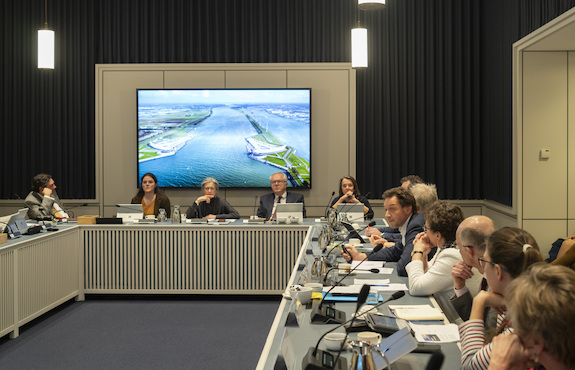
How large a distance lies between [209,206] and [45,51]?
2347 millimetres

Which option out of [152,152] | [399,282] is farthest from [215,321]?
[152,152]

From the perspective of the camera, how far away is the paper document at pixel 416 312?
8.86ft

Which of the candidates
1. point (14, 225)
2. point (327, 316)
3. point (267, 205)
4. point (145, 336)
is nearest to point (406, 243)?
point (327, 316)

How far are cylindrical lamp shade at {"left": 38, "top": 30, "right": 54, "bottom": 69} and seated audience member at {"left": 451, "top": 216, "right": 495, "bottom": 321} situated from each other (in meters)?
5.28

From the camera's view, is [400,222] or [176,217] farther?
[176,217]

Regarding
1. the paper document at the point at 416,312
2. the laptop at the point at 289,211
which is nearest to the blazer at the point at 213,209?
the laptop at the point at 289,211

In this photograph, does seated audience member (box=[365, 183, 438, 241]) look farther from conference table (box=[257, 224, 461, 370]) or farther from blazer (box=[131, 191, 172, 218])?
blazer (box=[131, 191, 172, 218])

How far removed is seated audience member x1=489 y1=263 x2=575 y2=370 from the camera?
133 cm

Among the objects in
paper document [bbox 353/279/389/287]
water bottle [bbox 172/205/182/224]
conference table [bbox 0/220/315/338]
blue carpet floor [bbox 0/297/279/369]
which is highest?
water bottle [bbox 172/205/182/224]

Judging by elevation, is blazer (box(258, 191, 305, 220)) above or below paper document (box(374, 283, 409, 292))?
above

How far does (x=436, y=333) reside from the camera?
248 cm

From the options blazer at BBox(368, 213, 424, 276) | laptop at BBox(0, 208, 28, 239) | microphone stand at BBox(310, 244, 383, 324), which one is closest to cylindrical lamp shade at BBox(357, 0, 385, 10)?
blazer at BBox(368, 213, 424, 276)

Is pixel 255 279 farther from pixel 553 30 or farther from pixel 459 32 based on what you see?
pixel 459 32

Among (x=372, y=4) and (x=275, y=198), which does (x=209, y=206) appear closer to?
(x=275, y=198)
